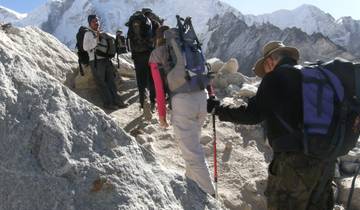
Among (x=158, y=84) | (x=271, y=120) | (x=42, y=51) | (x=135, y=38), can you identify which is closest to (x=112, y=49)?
(x=135, y=38)

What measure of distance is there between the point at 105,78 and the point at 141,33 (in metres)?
1.40

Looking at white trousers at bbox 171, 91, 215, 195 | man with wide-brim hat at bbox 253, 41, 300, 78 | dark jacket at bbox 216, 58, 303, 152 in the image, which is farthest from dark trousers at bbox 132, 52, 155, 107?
dark jacket at bbox 216, 58, 303, 152

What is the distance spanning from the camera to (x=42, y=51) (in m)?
10.6

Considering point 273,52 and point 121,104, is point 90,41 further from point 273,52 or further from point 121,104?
point 273,52

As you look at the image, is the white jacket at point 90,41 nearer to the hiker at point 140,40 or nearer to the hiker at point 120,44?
the hiker at point 140,40

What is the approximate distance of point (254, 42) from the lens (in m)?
67.3

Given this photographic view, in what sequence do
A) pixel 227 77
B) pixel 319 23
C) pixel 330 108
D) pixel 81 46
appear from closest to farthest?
pixel 330 108 < pixel 81 46 < pixel 227 77 < pixel 319 23

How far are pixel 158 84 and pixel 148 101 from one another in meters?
4.12

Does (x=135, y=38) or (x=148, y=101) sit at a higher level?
(x=135, y=38)

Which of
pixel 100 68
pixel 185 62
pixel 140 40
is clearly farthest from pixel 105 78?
pixel 185 62

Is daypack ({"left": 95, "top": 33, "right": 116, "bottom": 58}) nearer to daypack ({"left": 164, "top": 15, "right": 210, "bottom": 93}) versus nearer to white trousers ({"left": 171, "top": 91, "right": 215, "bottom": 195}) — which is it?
daypack ({"left": 164, "top": 15, "right": 210, "bottom": 93})

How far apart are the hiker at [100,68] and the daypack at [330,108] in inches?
226

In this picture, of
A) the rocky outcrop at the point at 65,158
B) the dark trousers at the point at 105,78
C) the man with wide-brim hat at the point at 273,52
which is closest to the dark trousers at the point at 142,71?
the dark trousers at the point at 105,78

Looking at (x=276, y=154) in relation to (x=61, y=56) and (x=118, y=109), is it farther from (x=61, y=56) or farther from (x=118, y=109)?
(x=61, y=56)
